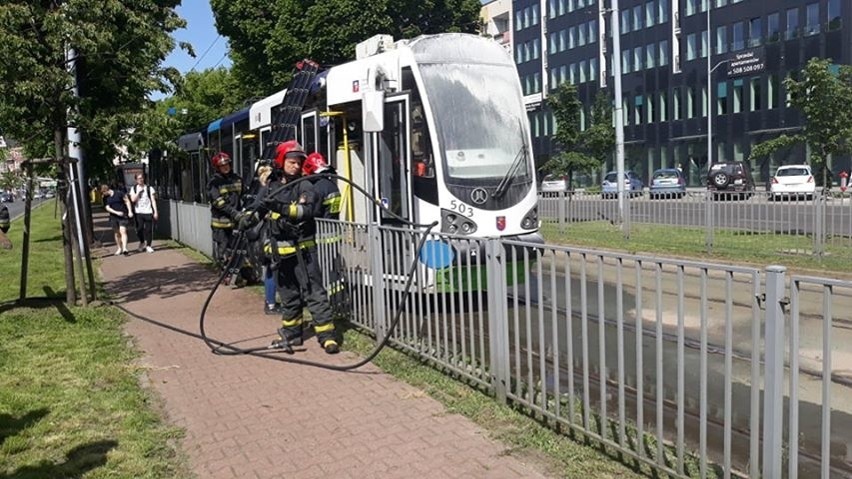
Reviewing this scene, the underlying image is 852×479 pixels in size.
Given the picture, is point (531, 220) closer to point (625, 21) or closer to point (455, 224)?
point (455, 224)

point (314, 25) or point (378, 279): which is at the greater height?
point (314, 25)

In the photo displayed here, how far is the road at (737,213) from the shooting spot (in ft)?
44.1

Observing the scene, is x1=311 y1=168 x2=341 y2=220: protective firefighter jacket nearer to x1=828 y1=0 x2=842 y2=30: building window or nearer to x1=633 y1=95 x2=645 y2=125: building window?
x1=828 y1=0 x2=842 y2=30: building window

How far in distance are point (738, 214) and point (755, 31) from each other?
43.4 m

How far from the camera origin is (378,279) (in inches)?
288

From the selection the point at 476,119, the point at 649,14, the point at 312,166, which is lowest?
the point at 312,166

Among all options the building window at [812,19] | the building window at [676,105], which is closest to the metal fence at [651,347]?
the building window at [812,19]

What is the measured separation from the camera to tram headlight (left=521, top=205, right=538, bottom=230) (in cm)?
959

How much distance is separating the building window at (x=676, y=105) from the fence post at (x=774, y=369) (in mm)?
58567

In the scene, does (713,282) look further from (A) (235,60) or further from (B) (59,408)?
(A) (235,60)

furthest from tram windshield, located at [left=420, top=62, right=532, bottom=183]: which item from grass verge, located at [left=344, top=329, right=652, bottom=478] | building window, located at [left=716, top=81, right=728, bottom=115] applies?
building window, located at [left=716, top=81, right=728, bottom=115]

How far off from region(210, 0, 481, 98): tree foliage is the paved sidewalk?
23.5m

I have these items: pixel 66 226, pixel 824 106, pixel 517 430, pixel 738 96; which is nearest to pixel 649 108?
pixel 738 96

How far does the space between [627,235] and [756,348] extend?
1460 cm
